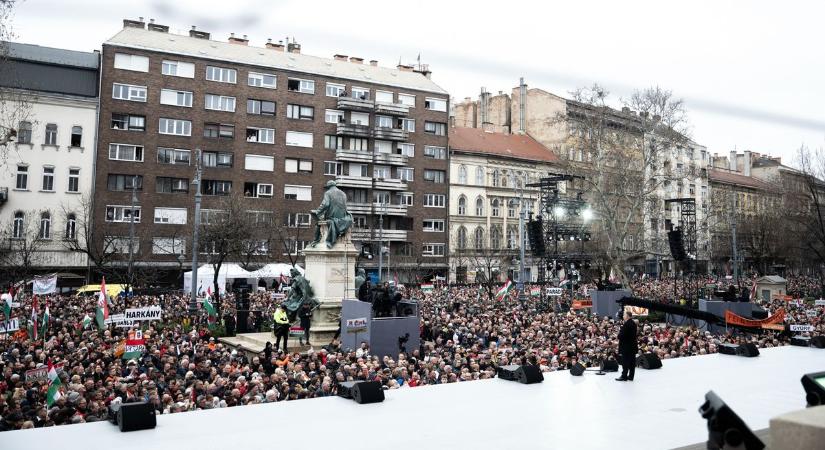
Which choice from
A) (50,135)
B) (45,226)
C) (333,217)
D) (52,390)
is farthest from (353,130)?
(52,390)

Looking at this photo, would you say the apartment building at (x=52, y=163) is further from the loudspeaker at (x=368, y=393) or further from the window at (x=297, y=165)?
the loudspeaker at (x=368, y=393)

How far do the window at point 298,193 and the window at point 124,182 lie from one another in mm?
11598

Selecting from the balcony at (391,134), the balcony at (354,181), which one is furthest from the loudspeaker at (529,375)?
the balcony at (391,134)

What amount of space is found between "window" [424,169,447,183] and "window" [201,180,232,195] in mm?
19028

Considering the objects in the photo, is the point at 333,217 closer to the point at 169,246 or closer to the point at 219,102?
the point at 169,246

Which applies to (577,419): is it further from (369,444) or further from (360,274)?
(360,274)

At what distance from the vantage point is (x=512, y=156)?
6812 cm

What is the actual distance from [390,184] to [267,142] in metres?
11.7

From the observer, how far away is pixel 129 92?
165ft

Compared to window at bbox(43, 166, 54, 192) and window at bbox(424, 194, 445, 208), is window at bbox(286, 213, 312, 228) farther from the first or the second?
window at bbox(43, 166, 54, 192)

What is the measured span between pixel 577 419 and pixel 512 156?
201 feet

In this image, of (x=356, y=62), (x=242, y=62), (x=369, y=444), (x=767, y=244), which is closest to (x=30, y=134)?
(x=242, y=62)

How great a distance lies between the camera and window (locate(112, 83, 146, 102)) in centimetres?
4997

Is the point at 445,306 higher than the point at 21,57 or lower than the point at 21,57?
lower
